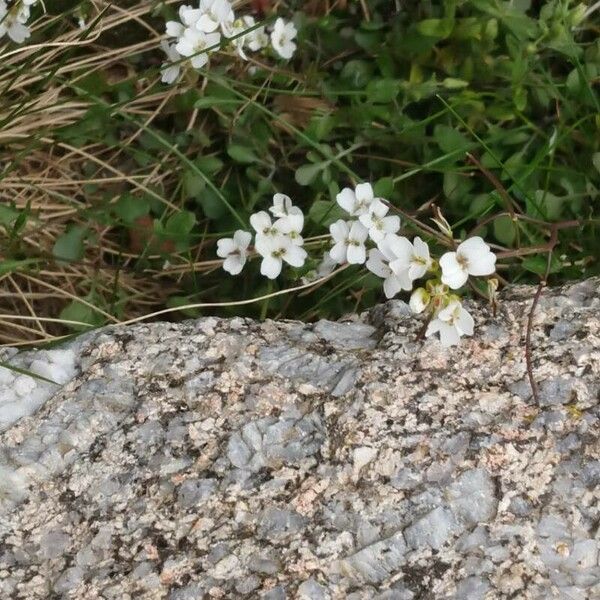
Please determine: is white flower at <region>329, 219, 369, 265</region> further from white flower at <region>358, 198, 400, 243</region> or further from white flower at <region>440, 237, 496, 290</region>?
white flower at <region>440, 237, 496, 290</region>

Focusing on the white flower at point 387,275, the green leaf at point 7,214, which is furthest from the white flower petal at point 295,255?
the green leaf at point 7,214

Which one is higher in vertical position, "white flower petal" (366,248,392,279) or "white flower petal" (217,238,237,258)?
"white flower petal" (366,248,392,279)

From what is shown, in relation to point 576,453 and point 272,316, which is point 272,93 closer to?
point 272,316

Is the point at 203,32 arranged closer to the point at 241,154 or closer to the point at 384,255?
the point at 241,154

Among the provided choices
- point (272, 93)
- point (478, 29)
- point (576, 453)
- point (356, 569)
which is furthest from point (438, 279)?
point (272, 93)

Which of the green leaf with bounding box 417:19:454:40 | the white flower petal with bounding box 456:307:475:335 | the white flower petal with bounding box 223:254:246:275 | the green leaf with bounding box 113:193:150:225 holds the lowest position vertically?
the white flower petal with bounding box 223:254:246:275

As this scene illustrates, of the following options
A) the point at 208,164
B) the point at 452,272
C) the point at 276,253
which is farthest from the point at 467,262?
the point at 208,164

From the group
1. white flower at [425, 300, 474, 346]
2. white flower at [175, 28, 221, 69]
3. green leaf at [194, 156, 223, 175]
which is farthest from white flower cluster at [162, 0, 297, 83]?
white flower at [425, 300, 474, 346]
